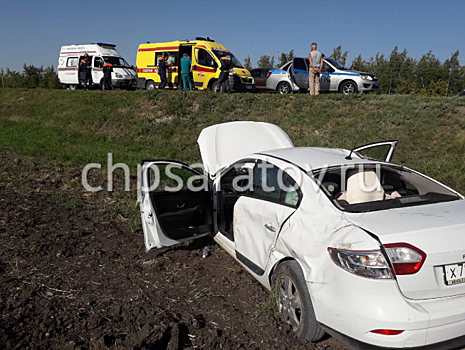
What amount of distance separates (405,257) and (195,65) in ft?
56.8

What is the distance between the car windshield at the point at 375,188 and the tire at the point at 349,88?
1321 cm

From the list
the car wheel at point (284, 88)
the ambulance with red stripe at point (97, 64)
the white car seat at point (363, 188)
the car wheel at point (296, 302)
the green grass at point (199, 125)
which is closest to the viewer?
the car wheel at point (296, 302)

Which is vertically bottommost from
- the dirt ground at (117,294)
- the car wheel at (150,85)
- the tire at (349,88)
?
the dirt ground at (117,294)

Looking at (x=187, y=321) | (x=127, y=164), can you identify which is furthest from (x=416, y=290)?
(x=127, y=164)

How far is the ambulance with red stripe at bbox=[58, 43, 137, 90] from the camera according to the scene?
77.2ft

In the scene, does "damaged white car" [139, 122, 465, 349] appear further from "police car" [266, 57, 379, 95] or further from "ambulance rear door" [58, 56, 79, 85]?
"ambulance rear door" [58, 56, 79, 85]

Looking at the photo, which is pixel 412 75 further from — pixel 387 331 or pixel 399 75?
pixel 387 331

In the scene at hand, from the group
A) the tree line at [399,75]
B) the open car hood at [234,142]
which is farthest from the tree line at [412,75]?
the open car hood at [234,142]

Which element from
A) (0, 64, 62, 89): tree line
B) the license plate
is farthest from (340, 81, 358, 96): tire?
(0, 64, 62, 89): tree line

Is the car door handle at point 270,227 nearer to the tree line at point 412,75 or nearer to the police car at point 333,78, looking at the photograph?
the police car at point 333,78

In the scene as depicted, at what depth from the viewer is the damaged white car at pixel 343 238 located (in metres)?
2.69

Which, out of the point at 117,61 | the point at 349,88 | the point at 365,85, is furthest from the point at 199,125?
the point at 117,61

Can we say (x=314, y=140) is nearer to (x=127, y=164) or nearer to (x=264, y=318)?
(x=127, y=164)

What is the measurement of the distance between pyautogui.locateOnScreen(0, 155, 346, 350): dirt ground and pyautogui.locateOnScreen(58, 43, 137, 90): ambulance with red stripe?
18.3 metres
